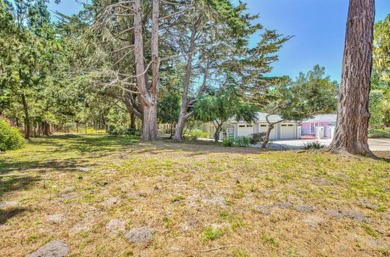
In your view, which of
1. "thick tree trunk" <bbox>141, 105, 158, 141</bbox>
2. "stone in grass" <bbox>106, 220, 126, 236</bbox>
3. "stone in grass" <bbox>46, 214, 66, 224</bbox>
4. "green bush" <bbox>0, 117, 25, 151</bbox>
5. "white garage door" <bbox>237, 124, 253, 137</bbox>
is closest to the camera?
"stone in grass" <bbox>106, 220, 126, 236</bbox>

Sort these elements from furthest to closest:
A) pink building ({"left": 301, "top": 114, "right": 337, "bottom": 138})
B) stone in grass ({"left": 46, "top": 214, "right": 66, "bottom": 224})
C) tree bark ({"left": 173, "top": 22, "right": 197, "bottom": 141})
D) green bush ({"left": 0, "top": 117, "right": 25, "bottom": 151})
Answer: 1. pink building ({"left": 301, "top": 114, "right": 337, "bottom": 138})
2. tree bark ({"left": 173, "top": 22, "right": 197, "bottom": 141})
3. green bush ({"left": 0, "top": 117, "right": 25, "bottom": 151})
4. stone in grass ({"left": 46, "top": 214, "right": 66, "bottom": 224})

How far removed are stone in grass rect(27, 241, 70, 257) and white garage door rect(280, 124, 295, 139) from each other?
28.4 metres

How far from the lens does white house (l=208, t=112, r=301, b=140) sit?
83.9 ft

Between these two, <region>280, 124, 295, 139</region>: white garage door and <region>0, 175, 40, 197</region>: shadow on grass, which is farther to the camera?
<region>280, 124, 295, 139</region>: white garage door

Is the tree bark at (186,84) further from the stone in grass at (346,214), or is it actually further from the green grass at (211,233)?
the green grass at (211,233)

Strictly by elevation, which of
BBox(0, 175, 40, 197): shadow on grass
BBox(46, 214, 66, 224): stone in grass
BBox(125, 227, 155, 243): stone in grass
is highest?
BBox(0, 175, 40, 197): shadow on grass

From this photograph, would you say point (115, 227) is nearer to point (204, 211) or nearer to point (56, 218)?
point (56, 218)

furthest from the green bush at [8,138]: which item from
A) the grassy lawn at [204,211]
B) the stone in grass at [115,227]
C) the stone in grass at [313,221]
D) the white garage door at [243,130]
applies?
the white garage door at [243,130]

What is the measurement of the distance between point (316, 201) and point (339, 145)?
355cm

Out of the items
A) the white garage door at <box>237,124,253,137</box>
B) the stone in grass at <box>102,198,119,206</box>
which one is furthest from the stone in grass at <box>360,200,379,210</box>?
the white garage door at <box>237,124,253,137</box>

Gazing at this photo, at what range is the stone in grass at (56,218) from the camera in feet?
7.23

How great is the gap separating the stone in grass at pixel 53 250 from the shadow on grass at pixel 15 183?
1.76 metres

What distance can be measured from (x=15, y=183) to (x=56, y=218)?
1.78 metres

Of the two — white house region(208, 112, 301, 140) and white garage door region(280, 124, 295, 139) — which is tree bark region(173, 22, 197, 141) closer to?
white house region(208, 112, 301, 140)
